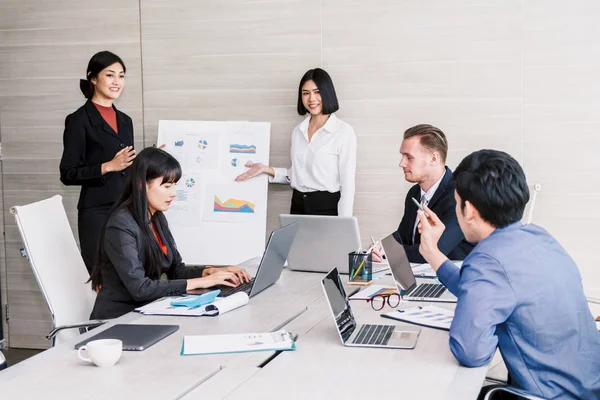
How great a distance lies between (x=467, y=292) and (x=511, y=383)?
388 millimetres

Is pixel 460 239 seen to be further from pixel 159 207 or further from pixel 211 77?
pixel 211 77

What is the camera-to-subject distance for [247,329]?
2.44 meters

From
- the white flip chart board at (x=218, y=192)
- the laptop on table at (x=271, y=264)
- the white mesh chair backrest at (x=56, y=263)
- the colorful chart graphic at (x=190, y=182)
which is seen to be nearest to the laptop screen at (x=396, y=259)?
the laptop on table at (x=271, y=264)

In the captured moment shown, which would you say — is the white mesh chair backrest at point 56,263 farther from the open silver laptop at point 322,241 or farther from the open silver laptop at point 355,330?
the open silver laptop at point 355,330

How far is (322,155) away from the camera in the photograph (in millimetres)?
4664

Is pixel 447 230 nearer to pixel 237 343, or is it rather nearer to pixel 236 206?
pixel 237 343

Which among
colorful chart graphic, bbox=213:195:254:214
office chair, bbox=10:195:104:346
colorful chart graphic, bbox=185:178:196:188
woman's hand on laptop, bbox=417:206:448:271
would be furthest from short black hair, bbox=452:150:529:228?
colorful chart graphic, bbox=185:178:196:188

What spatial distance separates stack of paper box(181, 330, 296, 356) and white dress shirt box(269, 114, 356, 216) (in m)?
2.40

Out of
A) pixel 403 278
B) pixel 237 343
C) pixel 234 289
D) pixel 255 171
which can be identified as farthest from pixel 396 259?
pixel 255 171

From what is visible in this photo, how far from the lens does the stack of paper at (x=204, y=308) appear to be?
2611 mm

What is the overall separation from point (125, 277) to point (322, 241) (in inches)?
35.9

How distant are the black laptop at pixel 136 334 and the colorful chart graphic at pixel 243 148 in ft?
8.59

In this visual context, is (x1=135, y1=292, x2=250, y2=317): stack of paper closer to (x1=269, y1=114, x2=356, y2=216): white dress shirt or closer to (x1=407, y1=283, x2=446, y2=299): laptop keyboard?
(x1=407, y1=283, x2=446, y2=299): laptop keyboard

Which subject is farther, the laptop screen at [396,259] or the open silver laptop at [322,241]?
the open silver laptop at [322,241]
